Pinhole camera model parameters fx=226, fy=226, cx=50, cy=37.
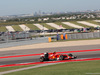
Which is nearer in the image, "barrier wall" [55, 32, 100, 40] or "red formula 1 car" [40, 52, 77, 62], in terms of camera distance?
"red formula 1 car" [40, 52, 77, 62]

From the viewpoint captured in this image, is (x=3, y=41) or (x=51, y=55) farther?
(x=3, y=41)

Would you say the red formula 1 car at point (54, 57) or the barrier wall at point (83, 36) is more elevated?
the barrier wall at point (83, 36)

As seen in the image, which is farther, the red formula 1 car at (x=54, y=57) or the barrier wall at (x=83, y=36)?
the barrier wall at (x=83, y=36)

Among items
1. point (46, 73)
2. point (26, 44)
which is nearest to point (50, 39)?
point (26, 44)

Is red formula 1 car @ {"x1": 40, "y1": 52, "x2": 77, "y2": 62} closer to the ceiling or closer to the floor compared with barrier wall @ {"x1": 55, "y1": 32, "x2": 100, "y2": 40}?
closer to the floor

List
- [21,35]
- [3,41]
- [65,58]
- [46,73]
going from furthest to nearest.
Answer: [21,35], [3,41], [65,58], [46,73]

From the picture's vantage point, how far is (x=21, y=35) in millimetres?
39844

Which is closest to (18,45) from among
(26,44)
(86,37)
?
(26,44)

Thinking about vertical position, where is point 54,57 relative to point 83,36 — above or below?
below

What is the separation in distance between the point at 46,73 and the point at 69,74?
5.14ft

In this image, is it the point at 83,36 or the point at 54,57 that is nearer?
the point at 54,57

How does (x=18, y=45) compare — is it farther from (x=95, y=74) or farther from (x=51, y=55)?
(x=95, y=74)

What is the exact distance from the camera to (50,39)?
36688 mm

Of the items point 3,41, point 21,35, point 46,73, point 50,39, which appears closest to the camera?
point 46,73
